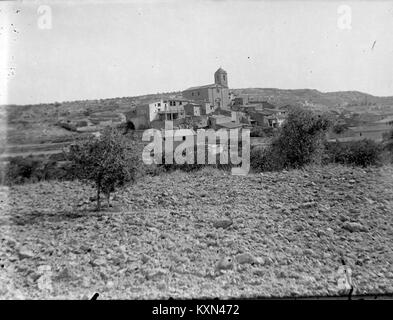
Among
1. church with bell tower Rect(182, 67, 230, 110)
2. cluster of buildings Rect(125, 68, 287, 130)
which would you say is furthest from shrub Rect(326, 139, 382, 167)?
church with bell tower Rect(182, 67, 230, 110)

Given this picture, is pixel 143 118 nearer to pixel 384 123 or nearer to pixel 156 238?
pixel 384 123

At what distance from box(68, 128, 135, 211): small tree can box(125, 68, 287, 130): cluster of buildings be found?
23.2ft

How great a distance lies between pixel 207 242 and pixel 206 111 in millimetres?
14470

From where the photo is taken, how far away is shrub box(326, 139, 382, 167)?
9266mm

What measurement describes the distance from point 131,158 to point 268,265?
2908 millimetres

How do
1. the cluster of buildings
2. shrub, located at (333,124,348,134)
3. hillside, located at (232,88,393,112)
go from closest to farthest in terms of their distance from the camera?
shrub, located at (333,124,348,134) < hillside, located at (232,88,393,112) < the cluster of buildings

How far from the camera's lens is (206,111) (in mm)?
18453

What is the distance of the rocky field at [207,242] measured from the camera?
3.67 metres

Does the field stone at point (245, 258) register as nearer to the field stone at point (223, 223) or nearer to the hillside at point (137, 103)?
the field stone at point (223, 223)

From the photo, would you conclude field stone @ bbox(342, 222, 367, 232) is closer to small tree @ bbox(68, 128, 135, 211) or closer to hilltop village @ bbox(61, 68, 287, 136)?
small tree @ bbox(68, 128, 135, 211)

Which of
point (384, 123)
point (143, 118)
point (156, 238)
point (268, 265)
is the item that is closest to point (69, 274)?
point (156, 238)

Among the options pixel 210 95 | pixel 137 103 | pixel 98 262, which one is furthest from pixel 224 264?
pixel 210 95

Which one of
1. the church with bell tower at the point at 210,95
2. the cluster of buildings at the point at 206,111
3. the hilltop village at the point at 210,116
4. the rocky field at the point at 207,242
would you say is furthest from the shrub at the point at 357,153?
the church with bell tower at the point at 210,95

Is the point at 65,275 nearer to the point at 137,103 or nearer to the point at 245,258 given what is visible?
the point at 245,258
